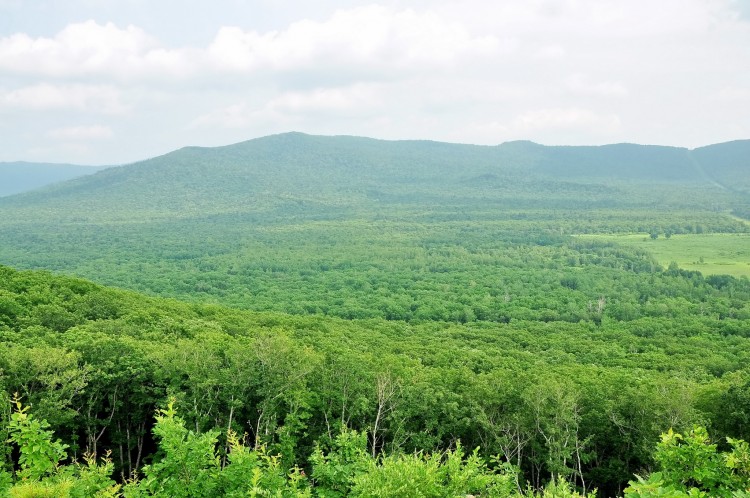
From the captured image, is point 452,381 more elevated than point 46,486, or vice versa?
point 46,486

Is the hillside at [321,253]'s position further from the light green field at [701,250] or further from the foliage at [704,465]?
the foliage at [704,465]

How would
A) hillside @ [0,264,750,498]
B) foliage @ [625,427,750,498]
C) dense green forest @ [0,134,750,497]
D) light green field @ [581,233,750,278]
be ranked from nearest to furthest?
foliage @ [625,427,750,498], dense green forest @ [0,134,750,497], hillside @ [0,264,750,498], light green field @ [581,233,750,278]

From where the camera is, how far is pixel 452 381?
26.3 m

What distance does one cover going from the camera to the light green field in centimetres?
11144

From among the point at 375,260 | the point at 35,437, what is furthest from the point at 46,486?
the point at 375,260

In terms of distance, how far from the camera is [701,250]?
438 ft

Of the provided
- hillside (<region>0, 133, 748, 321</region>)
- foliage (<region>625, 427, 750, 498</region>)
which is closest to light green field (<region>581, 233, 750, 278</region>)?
hillside (<region>0, 133, 748, 321</region>)

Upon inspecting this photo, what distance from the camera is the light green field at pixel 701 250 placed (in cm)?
11144

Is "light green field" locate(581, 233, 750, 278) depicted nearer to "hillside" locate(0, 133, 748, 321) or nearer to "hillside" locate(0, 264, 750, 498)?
"hillside" locate(0, 133, 748, 321)

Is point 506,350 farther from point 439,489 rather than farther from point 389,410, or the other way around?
point 439,489

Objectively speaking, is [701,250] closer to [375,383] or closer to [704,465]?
[375,383]

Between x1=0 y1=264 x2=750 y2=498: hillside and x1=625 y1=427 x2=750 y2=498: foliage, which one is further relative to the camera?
x1=0 y1=264 x2=750 y2=498: hillside

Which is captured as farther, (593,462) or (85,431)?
(593,462)

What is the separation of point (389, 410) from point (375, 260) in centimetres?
9248
